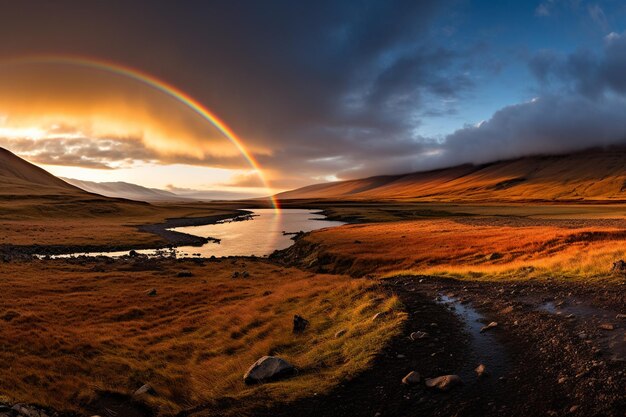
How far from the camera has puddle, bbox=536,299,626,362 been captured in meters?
11.9

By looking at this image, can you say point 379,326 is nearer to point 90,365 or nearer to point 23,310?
point 90,365

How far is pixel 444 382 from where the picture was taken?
1112 cm

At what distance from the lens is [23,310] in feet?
90.2

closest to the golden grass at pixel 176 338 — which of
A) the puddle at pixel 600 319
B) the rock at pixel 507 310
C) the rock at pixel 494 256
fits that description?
the rock at pixel 507 310

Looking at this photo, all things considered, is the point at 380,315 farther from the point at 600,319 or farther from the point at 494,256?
the point at 494,256

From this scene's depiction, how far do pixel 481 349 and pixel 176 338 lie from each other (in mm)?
17628

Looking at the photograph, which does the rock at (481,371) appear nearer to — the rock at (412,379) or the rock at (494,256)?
the rock at (412,379)

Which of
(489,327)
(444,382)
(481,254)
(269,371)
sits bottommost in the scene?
(481,254)

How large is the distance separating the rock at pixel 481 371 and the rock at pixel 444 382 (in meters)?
0.77

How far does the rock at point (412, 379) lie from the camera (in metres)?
11.6

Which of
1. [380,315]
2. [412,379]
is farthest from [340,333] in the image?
[412,379]

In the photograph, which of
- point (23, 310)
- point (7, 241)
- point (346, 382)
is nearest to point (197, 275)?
point (23, 310)

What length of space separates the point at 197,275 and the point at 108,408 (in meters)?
34.3

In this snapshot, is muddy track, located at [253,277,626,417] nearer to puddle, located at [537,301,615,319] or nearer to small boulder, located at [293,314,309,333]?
puddle, located at [537,301,615,319]
